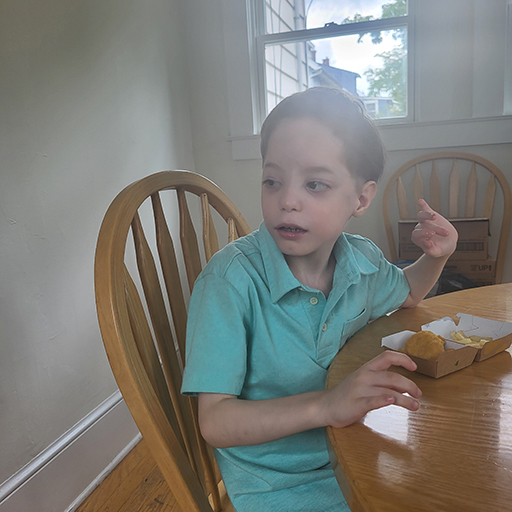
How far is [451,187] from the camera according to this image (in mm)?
2125

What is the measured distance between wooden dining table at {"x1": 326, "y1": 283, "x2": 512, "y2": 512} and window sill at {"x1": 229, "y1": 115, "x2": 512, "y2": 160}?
175cm

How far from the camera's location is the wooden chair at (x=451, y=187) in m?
2.08

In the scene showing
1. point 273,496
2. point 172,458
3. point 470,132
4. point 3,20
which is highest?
point 3,20

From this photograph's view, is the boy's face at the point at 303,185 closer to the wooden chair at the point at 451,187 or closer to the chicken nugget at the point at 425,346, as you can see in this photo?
the chicken nugget at the point at 425,346

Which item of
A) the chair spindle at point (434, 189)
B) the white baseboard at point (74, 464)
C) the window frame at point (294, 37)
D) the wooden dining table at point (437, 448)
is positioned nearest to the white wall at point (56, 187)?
the white baseboard at point (74, 464)

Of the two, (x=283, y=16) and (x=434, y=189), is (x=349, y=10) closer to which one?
(x=283, y=16)

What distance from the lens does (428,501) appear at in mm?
349

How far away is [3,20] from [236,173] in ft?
4.59

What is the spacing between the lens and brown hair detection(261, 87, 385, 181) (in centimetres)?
70

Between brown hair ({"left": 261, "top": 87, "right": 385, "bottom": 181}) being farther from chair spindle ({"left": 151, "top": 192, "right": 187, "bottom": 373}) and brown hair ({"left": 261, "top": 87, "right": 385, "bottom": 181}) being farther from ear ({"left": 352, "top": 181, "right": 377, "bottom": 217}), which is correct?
chair spindle ({"left": 151, "top": 192, "right": 187, "bottom": 373})

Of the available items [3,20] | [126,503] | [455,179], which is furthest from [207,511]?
[455,179]

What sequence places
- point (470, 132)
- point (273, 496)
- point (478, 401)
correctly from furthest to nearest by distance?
1. point (470, 132)
2. point (273, 496)
3. point (478, 401)

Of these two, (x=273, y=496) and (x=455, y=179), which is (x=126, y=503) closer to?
(x=273, y=496)

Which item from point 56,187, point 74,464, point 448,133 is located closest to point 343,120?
point 56,187
